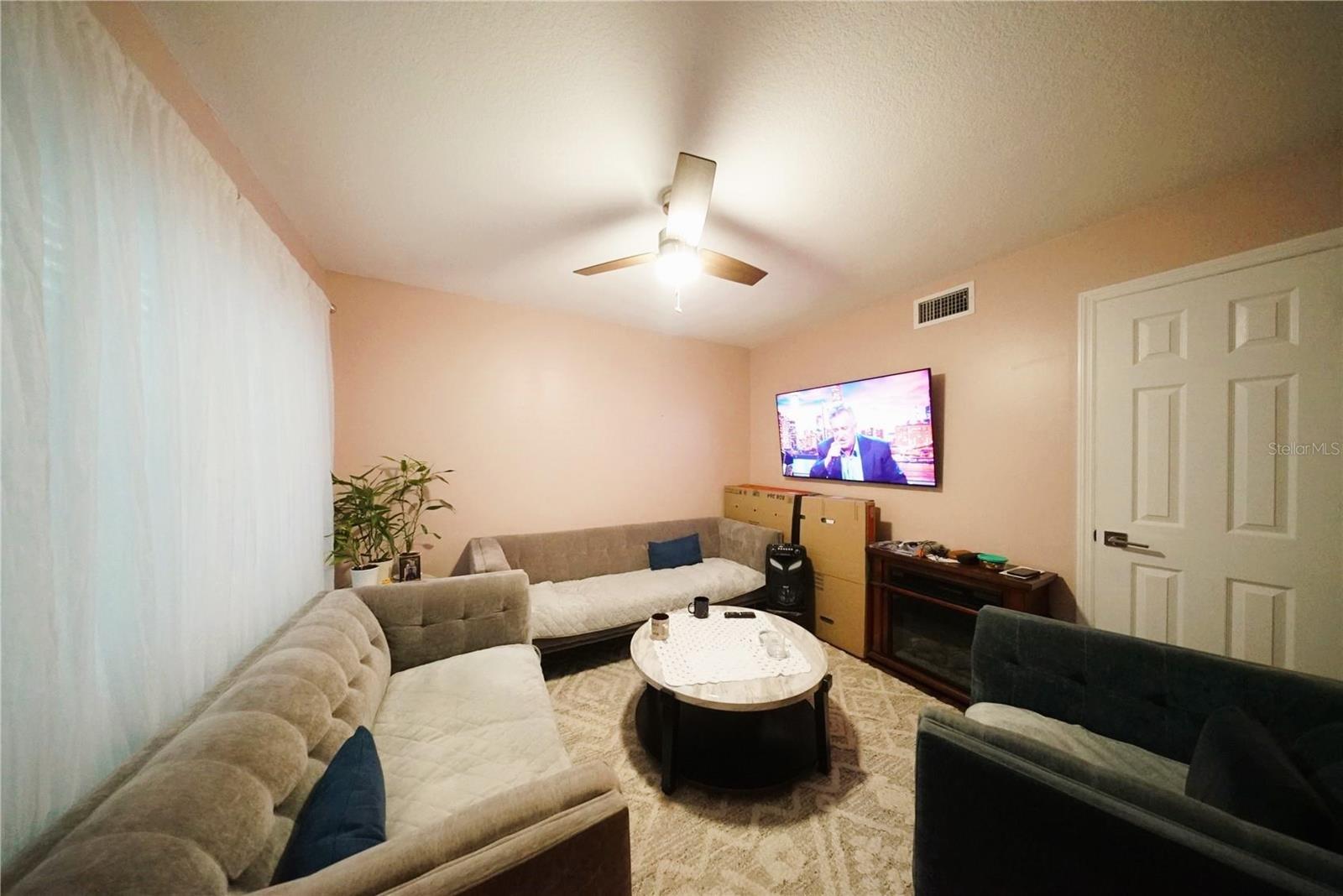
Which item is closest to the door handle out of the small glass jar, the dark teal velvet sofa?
the dark teal velvet sofa

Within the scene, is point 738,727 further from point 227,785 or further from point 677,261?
point 677,261

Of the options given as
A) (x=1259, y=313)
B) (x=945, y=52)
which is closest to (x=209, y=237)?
(x=945, y=52)

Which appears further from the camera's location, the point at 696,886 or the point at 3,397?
the point at 696,886

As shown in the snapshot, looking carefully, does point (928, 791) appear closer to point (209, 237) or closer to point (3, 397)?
point (3, 397)

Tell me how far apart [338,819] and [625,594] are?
1.89m

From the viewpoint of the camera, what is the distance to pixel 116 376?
33.1 inches

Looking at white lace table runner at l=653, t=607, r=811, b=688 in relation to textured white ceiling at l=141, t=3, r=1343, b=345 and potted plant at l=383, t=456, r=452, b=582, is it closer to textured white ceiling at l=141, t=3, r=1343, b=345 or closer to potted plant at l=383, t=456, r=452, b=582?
potted plant at l=383, t=456, r=452, b=582

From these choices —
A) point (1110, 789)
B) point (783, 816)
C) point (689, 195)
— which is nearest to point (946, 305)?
point (689, 195)

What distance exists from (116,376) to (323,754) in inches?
40.8

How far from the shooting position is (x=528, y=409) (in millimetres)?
3066

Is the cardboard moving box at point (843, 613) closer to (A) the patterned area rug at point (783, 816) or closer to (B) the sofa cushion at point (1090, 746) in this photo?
(A) the patterned area rug at point (783, 816)

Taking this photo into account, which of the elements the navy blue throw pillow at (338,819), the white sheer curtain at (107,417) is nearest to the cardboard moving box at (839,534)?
the navy blue throw pillow at (338,819)

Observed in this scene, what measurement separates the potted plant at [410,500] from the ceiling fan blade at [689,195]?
2.15m

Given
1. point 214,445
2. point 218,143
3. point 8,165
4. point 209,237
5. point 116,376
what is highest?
point 218,143
